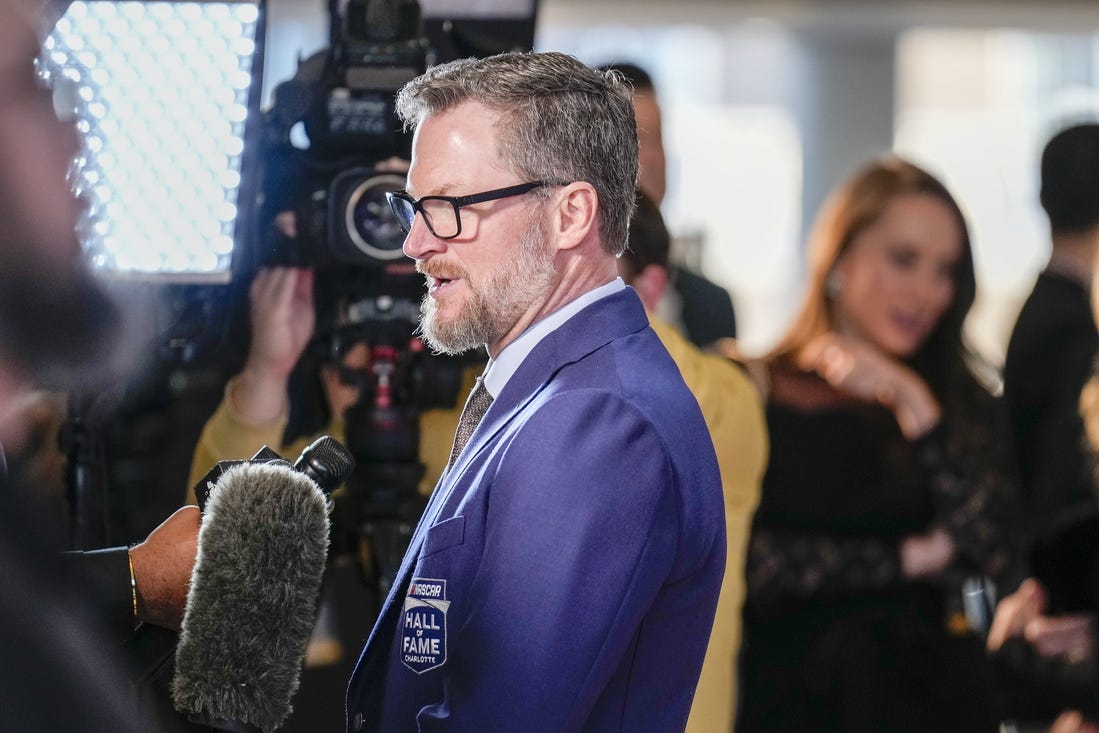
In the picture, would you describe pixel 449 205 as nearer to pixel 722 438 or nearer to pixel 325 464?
pixel 325 464

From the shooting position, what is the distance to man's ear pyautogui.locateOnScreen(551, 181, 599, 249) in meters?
1.21

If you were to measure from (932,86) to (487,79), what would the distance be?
8596 millimetres

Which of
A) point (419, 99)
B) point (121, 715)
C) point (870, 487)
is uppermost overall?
point (419, 99)

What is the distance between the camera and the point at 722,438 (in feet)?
6.24

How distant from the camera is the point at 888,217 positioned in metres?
2.31

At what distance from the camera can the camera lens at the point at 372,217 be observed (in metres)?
1.64

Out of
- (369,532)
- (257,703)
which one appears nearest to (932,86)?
(369,532)

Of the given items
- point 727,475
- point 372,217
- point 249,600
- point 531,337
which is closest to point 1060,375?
point 727,475

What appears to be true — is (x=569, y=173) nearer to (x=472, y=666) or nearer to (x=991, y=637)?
(x=472, y=666)

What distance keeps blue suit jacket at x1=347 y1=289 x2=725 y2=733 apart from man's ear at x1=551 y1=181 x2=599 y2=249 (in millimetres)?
66

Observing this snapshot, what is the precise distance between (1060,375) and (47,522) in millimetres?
2049

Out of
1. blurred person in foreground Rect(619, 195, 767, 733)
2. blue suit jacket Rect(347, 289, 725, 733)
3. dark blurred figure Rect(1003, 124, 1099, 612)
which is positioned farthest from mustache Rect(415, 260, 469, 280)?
dark blurred figure Rect(1003, 124, 1099, 612)

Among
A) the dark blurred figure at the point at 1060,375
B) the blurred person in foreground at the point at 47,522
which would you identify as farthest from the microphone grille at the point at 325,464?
the dark blurred figure at the point at 1060,375

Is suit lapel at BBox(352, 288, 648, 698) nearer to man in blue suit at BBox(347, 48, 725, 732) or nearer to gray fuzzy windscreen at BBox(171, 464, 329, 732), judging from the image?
man in blue suit at BBox(347, 48, 725, 732)
